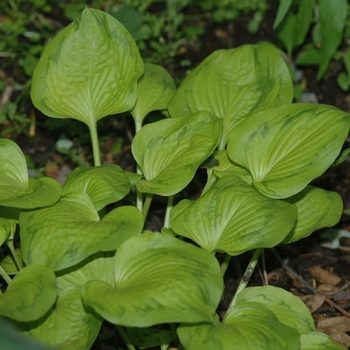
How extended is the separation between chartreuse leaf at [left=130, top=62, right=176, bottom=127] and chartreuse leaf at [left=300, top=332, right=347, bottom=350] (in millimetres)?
975

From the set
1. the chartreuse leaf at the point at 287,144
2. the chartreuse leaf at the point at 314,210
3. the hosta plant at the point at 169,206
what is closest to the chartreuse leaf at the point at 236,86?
the hosta plant at the point at 169,206

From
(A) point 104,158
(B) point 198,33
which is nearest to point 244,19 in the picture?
(B) point 198,33

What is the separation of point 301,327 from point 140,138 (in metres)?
0.77

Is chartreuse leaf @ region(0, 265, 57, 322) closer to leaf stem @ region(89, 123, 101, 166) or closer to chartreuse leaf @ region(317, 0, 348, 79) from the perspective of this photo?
leaf stem @ region(89, 123, 101, 166)

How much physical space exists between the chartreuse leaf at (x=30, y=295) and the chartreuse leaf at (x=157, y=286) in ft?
0.31

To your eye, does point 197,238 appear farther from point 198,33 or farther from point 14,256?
point 198,33

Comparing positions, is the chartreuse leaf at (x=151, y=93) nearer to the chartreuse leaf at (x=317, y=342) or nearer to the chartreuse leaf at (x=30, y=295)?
the chartreuse leaf at (x=30, y=295)

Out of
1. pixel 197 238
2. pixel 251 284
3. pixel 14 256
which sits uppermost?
pixel 197 238

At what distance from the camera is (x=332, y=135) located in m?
1.81

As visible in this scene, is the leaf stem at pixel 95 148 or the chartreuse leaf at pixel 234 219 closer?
the chartreuse leaf at pixel 234 219

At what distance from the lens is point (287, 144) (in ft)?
6.22

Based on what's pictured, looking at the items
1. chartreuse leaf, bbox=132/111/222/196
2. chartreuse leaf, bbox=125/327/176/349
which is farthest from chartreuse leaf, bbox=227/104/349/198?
chartreuse leaf, bbox=125/327/176/349

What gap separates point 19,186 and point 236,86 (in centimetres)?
82

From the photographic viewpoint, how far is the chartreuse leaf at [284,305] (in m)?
1.73
